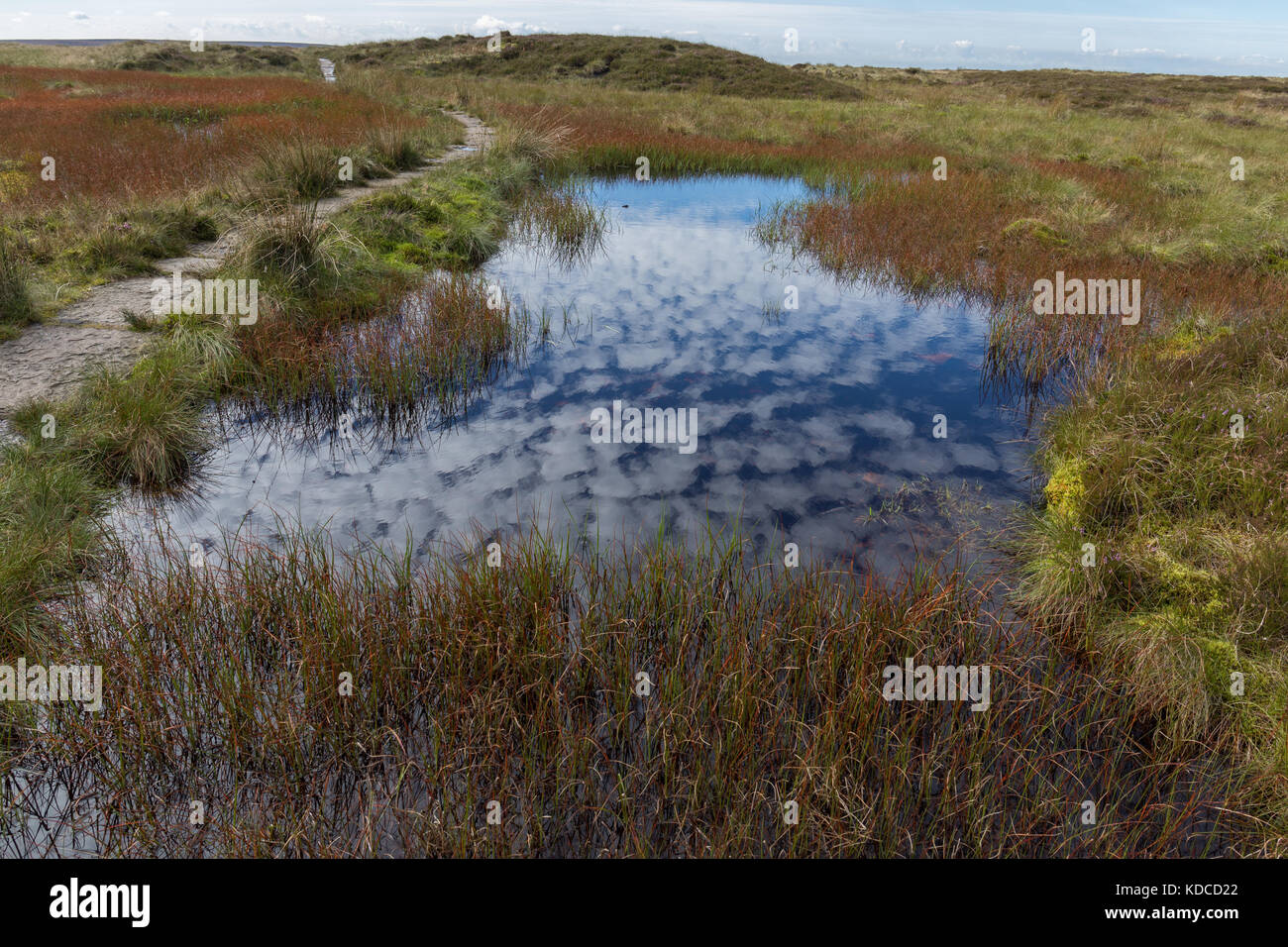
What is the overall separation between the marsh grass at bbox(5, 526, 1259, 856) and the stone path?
3276 millimetres

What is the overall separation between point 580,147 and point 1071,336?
52.5ft

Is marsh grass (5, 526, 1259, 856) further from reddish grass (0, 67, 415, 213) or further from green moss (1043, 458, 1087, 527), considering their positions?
reddish grass (0, 67, 415, 213)

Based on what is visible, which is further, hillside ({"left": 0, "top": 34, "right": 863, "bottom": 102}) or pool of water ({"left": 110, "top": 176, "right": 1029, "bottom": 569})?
hillside ({"left": 0, "top": 34, "right": 863, "bottom": 102})

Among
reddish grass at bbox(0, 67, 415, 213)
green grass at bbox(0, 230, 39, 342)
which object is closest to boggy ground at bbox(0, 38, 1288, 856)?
green grass at bbox(0, 230, 39, 342)

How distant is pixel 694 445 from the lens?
648 cm

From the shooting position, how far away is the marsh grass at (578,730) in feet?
9.36

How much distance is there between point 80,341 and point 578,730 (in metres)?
7.16

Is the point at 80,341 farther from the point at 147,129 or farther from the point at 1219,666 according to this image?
the point at 147,129

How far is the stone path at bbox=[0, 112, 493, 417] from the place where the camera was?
20.3ft

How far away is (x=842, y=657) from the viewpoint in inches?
145

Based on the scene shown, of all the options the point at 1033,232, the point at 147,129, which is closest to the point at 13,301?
the point at 147,129

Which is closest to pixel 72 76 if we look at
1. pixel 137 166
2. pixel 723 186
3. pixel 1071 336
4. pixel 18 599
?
pixel 137 166

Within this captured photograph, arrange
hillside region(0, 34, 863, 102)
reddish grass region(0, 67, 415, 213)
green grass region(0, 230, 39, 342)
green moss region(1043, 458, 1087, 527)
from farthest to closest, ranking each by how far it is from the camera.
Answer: hillside region(0, 34, 863, 102) → reddish grass region(0, 67, 415, 213) → green grass region(0, 230, 39, 342) → green moss region(1043, 458, 1087, 527)
